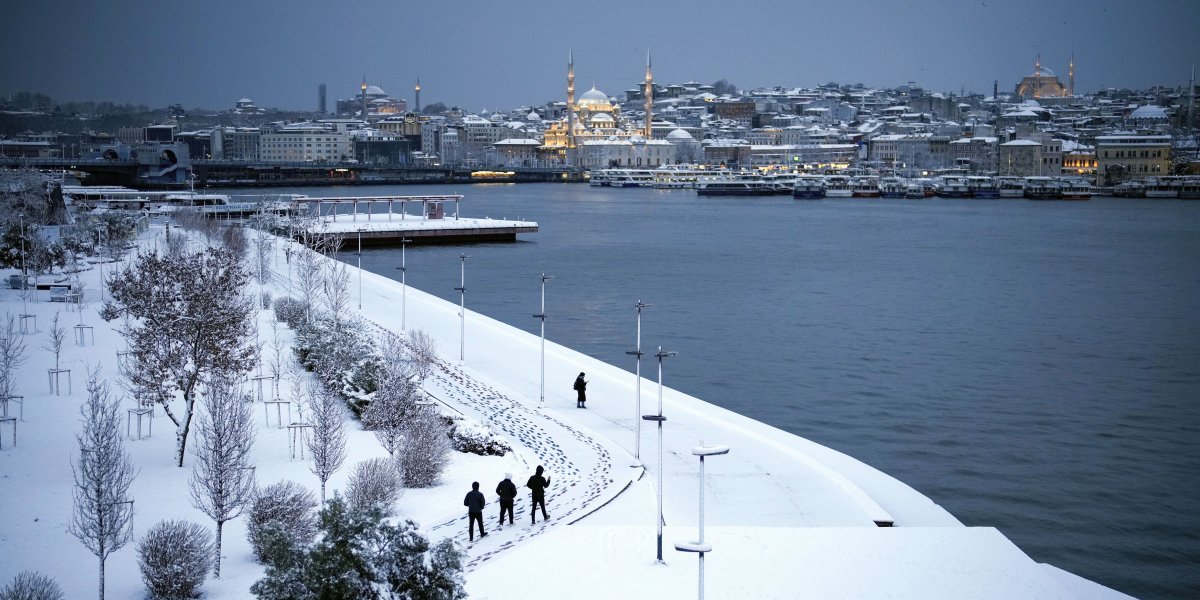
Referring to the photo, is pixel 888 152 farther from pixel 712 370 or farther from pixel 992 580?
pixel 992 580

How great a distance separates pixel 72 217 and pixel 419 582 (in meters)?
25.0

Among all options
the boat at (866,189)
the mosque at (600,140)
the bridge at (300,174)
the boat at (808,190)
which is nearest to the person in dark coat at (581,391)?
the bridge at (300,174)

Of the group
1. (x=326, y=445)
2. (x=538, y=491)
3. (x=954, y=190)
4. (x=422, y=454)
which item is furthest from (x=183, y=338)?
(x=954, y=190)

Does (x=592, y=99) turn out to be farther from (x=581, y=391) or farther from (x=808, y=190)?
(x=581, y=391)

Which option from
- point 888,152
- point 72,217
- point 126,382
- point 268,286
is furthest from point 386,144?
point 126,382

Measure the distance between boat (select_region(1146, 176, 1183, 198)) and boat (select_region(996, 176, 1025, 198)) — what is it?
6806 millimetres

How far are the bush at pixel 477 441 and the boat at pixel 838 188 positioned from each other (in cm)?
6425

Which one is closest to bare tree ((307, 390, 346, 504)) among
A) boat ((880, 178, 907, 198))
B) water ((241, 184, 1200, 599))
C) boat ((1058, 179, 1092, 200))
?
water ((241, 184, 1200, 599))

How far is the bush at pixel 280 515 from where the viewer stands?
6.55 meters

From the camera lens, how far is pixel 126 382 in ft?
34.6

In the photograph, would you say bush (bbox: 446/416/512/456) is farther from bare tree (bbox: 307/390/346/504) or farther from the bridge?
the bridge

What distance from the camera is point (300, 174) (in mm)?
85562

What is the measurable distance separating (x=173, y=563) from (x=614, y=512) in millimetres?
2707

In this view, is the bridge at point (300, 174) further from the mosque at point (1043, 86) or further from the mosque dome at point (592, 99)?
the mosque at point (1043, 86)
